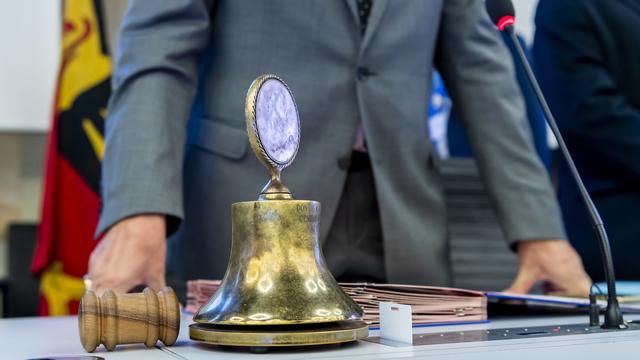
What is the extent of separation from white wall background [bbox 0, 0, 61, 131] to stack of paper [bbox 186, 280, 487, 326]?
202cm

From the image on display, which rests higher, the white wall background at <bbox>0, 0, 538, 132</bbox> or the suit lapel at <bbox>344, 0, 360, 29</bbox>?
Answer: the white wall background at <bbox>0, 0, 538, 132</bbox>

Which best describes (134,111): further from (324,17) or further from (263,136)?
(263,136)

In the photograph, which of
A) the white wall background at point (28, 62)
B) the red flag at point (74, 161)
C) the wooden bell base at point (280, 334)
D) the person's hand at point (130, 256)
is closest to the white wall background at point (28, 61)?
the white wall background at point (28, 62)

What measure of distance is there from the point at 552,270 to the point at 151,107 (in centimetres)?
60

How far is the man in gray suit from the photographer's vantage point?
1144 mm

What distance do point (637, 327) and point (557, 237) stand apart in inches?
19.0

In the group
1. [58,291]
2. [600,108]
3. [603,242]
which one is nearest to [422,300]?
[603,242]

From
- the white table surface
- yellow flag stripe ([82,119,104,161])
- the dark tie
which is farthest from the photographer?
yellow flag stripe ([82,119,104,161])

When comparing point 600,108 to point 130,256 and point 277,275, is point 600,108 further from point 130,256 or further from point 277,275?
point 277,275

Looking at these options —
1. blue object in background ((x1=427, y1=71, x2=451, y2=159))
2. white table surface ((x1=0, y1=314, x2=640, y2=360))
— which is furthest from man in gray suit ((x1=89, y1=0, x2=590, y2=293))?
blue object in background ((x1=427, y1=71, x2=451, y2=159))

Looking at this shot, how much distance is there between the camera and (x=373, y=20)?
123 cm

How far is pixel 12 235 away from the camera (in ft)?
8.54

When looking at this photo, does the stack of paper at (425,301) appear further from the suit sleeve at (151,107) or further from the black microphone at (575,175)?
the suit sleeve at (151,107)

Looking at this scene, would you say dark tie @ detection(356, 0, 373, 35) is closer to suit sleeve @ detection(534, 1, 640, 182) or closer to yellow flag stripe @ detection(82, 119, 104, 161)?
suit sleeve @ detection(534, 1, 640, 182)
